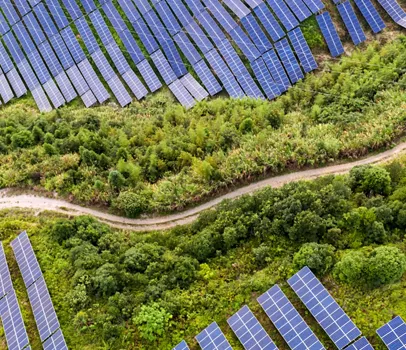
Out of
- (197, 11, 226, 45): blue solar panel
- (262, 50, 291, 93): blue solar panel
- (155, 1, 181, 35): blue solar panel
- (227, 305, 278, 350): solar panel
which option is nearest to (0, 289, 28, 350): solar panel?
(227, 305, 278, 350): solar panel

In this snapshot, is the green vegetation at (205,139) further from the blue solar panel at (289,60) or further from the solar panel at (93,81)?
the solar panel at (93,81)

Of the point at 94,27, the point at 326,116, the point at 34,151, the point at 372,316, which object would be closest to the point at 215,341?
the point at 372,316

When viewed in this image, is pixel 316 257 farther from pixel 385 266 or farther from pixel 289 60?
pixel 289 60

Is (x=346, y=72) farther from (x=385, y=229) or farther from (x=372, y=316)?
(x=372, y=316)

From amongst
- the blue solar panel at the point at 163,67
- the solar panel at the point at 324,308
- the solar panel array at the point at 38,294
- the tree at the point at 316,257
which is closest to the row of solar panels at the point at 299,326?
the solar panel at the point at 324,308

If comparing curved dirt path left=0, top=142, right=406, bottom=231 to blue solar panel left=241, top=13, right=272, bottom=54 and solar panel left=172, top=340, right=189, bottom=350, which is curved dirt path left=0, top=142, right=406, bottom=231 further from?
blue solar panel left=241, top=13, right=272, bottom=54

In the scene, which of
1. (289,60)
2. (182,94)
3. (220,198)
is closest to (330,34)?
(289,60)
